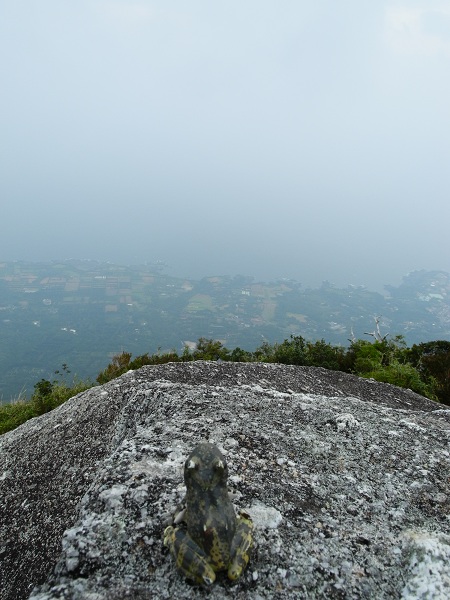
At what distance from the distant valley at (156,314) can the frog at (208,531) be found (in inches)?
2432

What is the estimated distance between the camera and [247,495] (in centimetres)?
507

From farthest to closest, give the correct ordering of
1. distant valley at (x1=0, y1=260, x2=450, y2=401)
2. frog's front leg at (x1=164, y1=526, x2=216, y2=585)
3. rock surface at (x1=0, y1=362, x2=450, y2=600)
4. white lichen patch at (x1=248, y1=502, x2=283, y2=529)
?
distant valley at (x1=0, y1=260, x2=450, y2=401) < white lichen patch at (x1=248, y1=502, x2=283, y2=529) < rock surface at (x1=0, y1=362, x2=450, y2=600) < frog's front leg at (x1=164, y1=526, x2=216, y2=585)

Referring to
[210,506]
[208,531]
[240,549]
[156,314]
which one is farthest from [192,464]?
[156,314]

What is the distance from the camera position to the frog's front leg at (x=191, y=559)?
3672mm

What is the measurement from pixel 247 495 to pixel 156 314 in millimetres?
126752

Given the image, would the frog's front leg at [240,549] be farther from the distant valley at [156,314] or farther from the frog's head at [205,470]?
the distant valley at [156,314]

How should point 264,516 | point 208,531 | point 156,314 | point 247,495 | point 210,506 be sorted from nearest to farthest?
point 208,531 < point 210,506 < point 264,516 < point 247,495 < point 156,314

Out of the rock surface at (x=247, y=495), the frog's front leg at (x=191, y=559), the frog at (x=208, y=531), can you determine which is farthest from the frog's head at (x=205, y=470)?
the rock surface at (x=247, y=495)

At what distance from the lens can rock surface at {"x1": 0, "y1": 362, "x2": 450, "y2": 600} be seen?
13.2 ft

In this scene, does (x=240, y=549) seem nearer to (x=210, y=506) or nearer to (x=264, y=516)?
(x=210, y=506)

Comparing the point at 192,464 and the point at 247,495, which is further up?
the point at 192,464

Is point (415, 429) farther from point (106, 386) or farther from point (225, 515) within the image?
point (106, 386)

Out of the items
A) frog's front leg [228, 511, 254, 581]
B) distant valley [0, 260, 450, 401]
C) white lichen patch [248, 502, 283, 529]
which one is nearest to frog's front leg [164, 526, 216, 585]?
frog's front leg [228, 511, 254, 581]

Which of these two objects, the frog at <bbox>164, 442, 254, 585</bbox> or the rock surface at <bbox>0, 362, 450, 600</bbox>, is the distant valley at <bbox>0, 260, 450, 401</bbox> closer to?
the rock surface at <bbox>0, 362, 450, 600</bbox>
